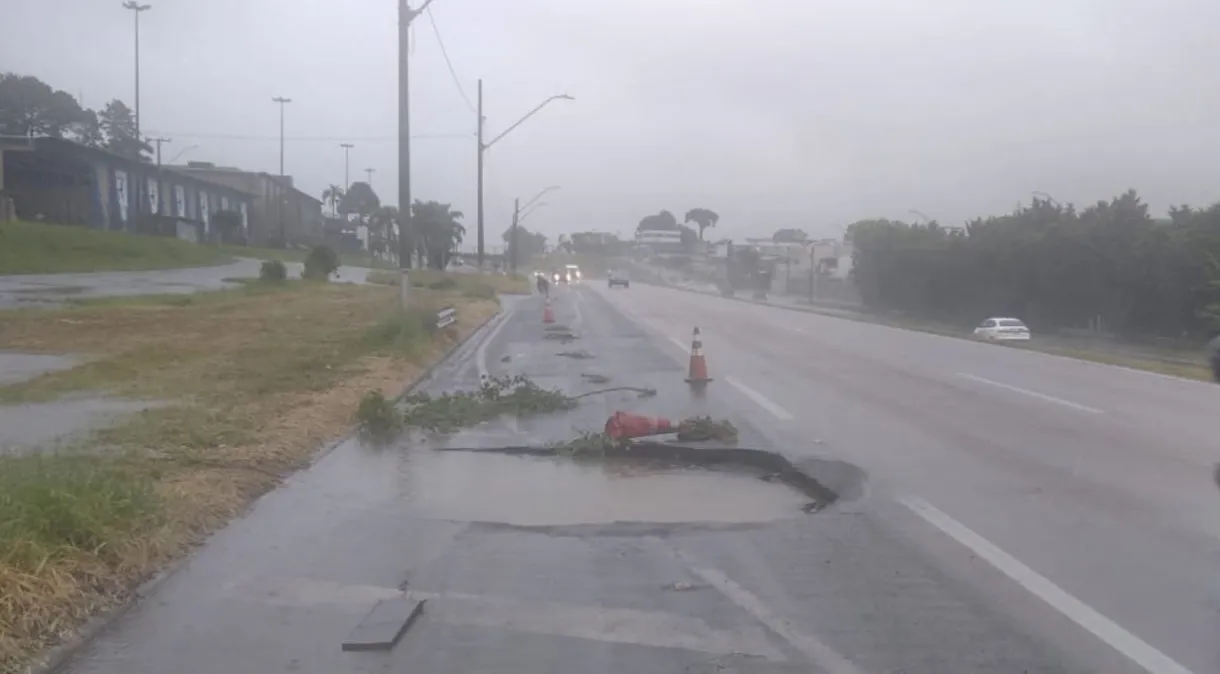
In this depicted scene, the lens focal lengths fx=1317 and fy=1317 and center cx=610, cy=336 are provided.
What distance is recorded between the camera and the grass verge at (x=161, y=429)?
703cm

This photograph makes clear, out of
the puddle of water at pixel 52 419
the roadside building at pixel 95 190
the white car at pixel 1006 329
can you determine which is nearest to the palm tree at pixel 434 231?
the roadside building at pixel 95 190

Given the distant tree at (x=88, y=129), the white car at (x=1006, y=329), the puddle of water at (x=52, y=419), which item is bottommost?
the white car at (x=1006, y=329)

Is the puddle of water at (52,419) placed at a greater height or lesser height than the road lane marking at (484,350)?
greater

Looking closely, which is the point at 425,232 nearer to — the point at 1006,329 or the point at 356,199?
the point at 1006,329

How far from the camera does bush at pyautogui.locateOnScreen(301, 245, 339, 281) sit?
5238cm

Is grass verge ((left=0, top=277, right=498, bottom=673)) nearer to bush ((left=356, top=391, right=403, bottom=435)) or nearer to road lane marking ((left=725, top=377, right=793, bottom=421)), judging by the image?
bush ((left=356, top=391, right=403, bottom=435))

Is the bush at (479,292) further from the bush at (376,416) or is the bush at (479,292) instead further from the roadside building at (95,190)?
the bush at (376,416)

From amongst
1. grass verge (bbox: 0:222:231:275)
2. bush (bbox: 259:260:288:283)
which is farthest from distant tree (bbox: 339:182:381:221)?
bush (bbox: 259:260:288:283)

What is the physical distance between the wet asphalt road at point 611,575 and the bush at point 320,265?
1579 inches

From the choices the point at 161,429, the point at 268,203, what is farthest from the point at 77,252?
the point at 268,203

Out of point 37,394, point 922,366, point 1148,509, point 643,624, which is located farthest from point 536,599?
point 922,366

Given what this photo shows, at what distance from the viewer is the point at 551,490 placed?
10.7 meters

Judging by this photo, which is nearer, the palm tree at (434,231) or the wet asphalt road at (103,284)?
the wet asphalt road at (103,284)

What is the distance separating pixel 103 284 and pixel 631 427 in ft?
112
